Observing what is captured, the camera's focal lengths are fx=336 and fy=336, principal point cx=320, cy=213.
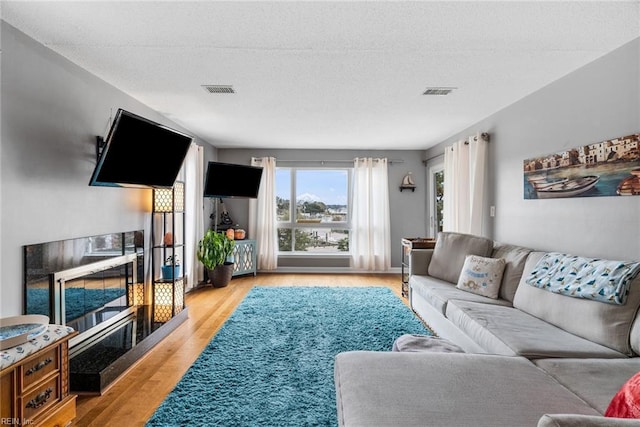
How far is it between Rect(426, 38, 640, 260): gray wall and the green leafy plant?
12.4 ft

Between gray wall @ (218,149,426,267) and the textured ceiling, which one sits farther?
gray wall @ (218,149,426,267)

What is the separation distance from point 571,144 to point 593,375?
188 centimetres

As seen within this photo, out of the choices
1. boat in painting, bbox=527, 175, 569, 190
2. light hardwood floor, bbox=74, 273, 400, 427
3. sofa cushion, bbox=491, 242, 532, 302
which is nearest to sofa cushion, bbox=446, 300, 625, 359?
sofa cushion, bbox=491, 242, 532, 302

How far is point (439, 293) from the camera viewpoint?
10.4 feet

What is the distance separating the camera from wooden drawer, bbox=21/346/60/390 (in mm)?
1595

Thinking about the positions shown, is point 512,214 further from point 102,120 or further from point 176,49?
point 102,120

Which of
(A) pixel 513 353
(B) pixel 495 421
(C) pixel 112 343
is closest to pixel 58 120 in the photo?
(C) pixel 112 343

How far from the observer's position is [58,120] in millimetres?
2439

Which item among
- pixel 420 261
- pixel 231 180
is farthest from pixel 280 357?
pixel 231 180

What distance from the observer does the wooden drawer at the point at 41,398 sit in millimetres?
1604

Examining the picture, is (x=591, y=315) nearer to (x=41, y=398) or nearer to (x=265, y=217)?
(x=41, y=398)

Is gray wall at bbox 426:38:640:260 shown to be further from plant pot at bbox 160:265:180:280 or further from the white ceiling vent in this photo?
plant pot at bbox 160:265:180:280

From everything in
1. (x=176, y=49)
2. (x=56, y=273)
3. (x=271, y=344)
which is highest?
(x=176, y=49)

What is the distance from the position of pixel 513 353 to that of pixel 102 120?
3.58m
